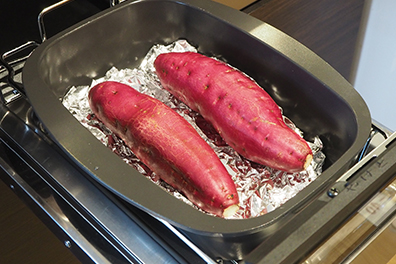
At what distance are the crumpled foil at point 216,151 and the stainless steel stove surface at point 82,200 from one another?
7 centimetres

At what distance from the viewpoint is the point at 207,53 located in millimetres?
969

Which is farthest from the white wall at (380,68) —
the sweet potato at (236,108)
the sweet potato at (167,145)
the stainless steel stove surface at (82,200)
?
the sweet potato at (167,145)

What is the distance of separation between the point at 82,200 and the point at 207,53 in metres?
0.38

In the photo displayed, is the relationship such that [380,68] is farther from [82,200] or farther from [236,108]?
[82,200]

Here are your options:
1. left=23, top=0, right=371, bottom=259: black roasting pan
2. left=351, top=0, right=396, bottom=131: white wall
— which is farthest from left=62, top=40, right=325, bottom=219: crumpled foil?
left=351, top=0, right=396, bottom=131: white wall

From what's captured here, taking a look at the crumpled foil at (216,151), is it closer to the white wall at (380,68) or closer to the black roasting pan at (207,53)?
the black roasting pan at (207,53)

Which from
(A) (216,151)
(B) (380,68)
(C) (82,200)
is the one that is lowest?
(C) (82,200)

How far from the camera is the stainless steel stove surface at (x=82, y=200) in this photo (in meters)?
0.71

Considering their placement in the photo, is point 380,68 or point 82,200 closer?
point 82,200

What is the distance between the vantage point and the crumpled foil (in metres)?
0.77

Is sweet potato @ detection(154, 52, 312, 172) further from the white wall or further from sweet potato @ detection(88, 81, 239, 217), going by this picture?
the white wall

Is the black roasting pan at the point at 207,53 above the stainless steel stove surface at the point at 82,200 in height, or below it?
above

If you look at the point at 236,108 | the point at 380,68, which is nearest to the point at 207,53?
the point at 236,108

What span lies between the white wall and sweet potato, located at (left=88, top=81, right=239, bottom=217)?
0.32 m
